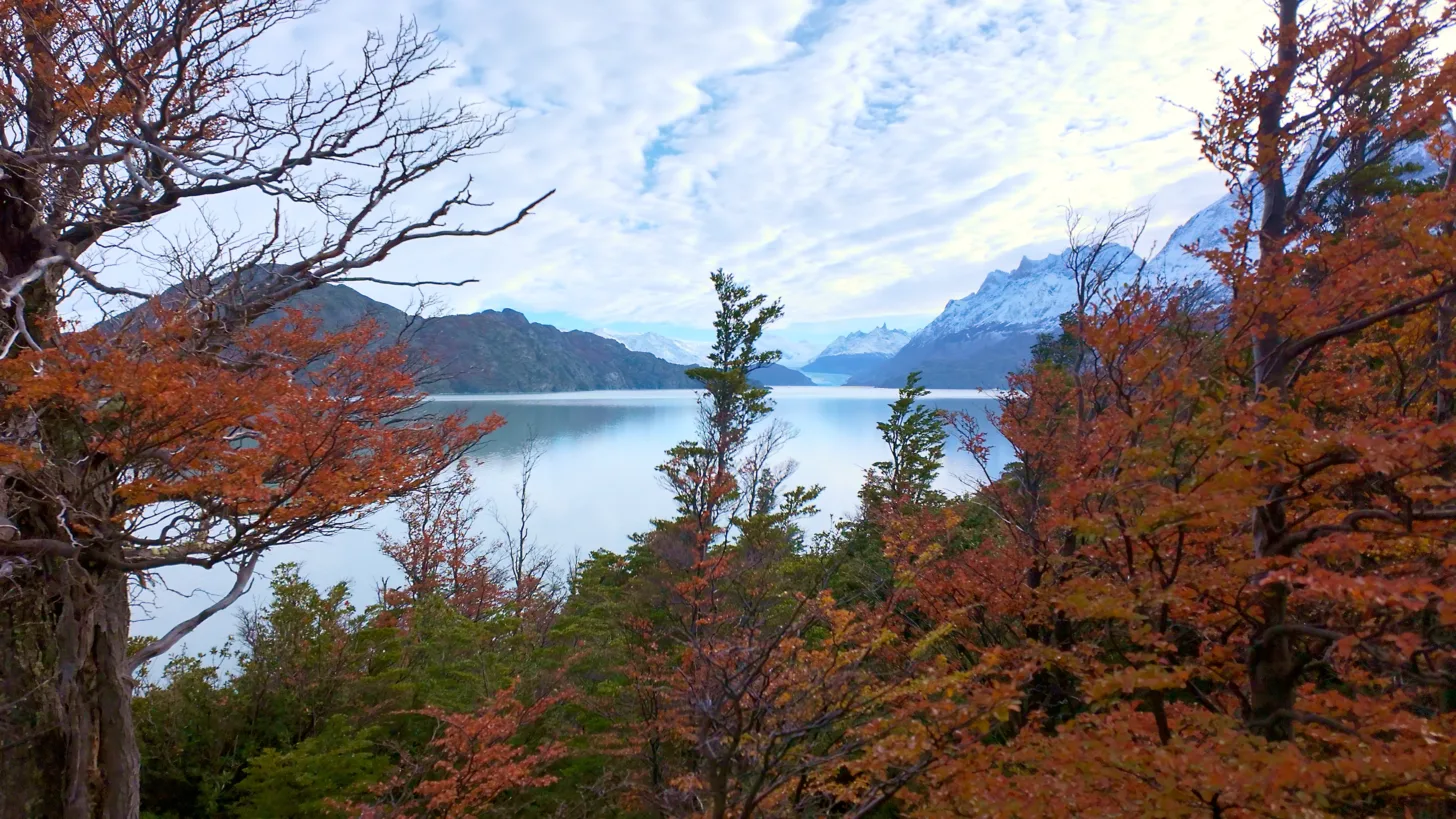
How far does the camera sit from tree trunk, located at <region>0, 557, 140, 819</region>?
18.1ft

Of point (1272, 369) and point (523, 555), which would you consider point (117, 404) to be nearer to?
point (1272, 369)

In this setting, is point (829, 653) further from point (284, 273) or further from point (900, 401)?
point (900, 401)

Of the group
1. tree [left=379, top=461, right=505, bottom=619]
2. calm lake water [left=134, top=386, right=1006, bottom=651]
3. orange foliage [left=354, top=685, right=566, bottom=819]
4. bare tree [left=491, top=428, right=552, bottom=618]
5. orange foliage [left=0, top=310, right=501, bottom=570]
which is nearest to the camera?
orange foliage [left=0, top=310, right=501, bottom=570]

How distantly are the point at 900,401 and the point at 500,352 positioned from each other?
453ft

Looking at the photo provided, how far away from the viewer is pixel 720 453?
65.7 ft

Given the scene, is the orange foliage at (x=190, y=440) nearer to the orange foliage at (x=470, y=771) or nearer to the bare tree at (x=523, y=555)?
the orange foliage at (x=470, y=771)

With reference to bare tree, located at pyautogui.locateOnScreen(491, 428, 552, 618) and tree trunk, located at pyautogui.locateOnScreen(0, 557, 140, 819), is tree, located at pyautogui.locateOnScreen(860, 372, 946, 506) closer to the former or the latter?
bare tree, located at pyautogui.locateOnScreen(491, 428, 552, 618)

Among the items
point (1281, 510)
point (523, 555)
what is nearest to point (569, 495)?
point (523, 555)

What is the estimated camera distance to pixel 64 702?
5.60 metres

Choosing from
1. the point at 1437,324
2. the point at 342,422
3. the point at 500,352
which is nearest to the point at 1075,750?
the point at 1437,324

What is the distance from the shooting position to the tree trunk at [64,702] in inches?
217

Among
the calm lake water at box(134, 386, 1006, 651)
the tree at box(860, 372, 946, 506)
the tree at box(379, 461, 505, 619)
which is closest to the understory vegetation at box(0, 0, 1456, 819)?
the calm lake water at box(134, 386, 1006, 651)

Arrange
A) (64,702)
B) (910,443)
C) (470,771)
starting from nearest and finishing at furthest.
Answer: (64,702) < (470,771) < (910,443)

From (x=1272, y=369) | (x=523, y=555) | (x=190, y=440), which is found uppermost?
(x=1272, y=369)
